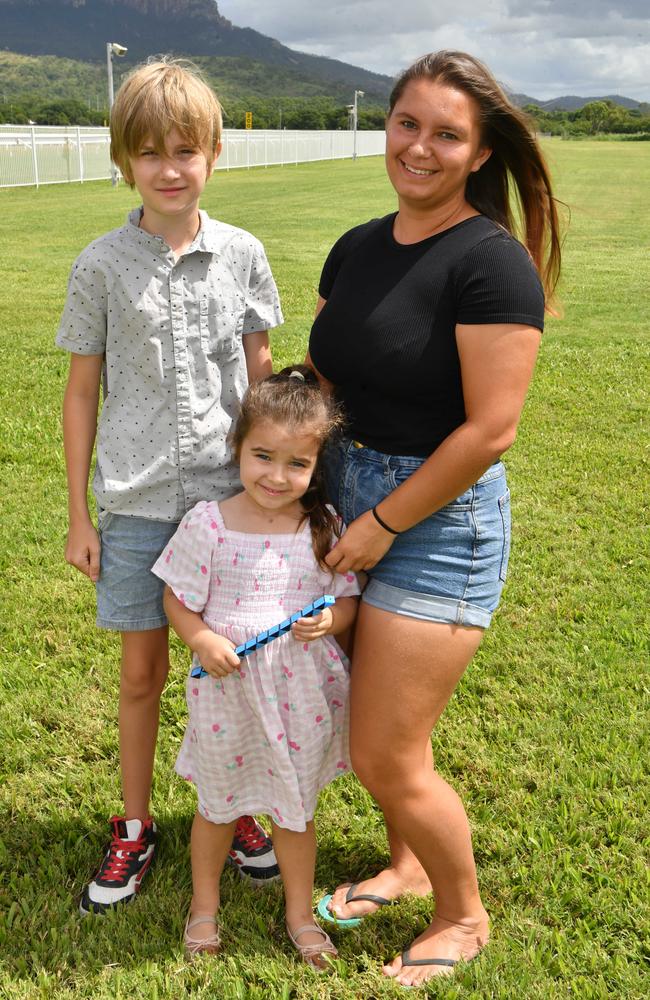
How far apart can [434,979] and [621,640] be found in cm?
200

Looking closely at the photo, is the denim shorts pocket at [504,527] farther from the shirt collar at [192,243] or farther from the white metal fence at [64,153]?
the white metal fence at [64,153]

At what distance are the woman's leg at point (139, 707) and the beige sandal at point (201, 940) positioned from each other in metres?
0.36

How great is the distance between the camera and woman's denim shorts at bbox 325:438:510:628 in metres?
2.18

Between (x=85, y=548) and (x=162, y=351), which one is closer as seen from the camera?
(x=162, y=351)

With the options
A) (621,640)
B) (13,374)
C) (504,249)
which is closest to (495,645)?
(621,640)

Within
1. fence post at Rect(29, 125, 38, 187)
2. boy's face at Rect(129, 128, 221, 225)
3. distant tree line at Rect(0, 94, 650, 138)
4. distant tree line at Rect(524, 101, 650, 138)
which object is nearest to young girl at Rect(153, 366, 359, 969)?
boy's face at Rect(129, 128, 221, 225)

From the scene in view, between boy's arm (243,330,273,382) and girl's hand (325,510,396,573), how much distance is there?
58cm

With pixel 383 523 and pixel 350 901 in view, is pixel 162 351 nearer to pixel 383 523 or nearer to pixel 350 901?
pixel 383 523

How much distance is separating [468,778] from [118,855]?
116cm

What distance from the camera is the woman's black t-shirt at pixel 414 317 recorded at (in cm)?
198

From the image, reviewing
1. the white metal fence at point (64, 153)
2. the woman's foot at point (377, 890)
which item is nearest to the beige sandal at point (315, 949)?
the woman's foot at point (377, 890)

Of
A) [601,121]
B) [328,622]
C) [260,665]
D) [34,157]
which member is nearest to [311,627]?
[328,622]

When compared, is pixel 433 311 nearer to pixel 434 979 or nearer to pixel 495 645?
pixel 434 979

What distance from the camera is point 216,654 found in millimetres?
2189
